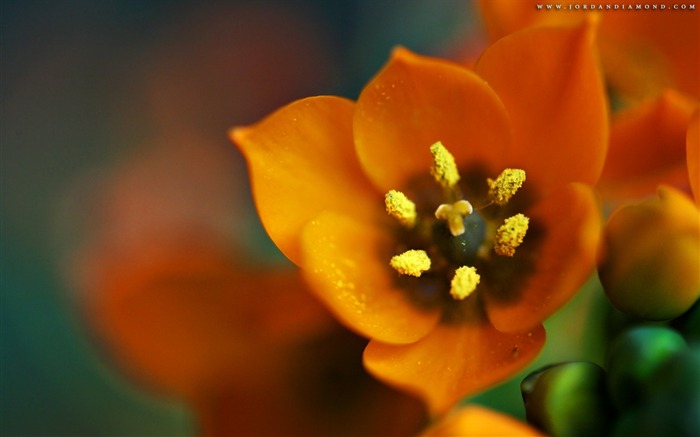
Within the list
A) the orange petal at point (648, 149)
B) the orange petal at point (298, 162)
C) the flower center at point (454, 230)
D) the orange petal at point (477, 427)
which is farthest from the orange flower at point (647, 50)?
the orange petal at point (477, 427)

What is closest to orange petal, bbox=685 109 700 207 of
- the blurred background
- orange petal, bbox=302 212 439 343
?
orange petal, bbox=302 212 439 343

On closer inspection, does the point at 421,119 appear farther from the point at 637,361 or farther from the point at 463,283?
the point at 637,361

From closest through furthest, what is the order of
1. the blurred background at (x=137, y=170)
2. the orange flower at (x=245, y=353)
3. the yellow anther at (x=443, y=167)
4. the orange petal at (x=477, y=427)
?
1. the orange petal at (x=477, y=427)
2. the yellow anther at (x=443, y=167)
3. the orange flower at (x=245, y=353)
4. the blurred background at (x=137, y=170)

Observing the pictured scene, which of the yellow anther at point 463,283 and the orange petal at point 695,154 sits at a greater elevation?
the orange petal at point 695,154

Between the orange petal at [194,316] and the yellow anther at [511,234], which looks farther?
the orange petal at [194,316]

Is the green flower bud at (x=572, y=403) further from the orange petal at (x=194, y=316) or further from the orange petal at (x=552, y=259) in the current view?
the orange petal at (x=194, y=316)

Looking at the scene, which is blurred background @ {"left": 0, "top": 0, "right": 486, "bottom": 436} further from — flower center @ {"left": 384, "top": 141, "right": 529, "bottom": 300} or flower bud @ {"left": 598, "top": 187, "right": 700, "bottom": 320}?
flower bud @ {"left": 598, "top": 187, "right": 700, "bottom": 320}

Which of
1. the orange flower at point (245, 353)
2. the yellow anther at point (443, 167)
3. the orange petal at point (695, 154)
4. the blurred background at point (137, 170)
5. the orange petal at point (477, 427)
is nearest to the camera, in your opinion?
the orange petal at point (477, 427)
